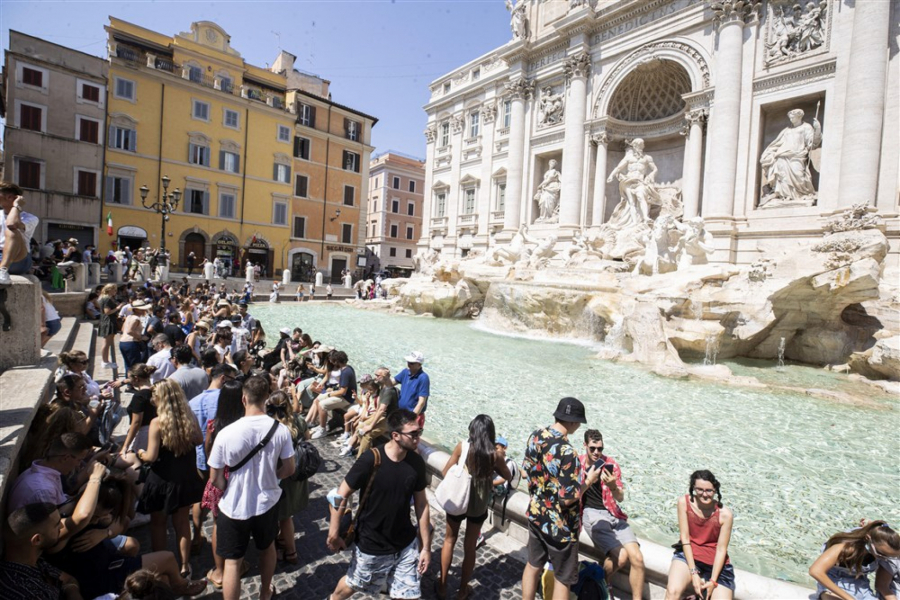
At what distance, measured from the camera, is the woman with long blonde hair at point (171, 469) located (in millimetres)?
2941

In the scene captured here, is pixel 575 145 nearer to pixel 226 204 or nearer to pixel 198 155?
pixel 226 204

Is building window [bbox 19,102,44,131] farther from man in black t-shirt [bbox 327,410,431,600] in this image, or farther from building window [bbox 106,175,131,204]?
man in black t-shirt [bbox 327,410,431,600]

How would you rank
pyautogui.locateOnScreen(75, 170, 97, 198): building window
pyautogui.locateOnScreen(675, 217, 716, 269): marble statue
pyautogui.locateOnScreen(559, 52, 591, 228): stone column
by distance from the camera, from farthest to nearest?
1. pyautogui.locateOnScreen(75, 170, 97, 198): building window
2. pyautogui.locateOnScreen(559, 52, 591, 228): stone column
3. pyautogui.locateOnScreen(675, 217, 716, 269): marble statue

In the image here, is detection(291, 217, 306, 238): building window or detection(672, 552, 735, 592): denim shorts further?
detection(291, 217, 306, 238): building window

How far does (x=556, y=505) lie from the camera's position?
8.98ft

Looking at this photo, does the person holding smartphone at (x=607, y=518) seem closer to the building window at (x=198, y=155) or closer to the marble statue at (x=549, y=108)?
the marble statue at (x=549, y=108)

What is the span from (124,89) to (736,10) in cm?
3064

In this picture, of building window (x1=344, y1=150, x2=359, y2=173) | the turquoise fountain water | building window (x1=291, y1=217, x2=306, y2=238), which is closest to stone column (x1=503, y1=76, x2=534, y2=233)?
the turquoise fountain water

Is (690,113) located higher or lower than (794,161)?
higher

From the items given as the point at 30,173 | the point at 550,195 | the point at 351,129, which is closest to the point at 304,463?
the point at 550,195

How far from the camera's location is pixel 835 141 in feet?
48.6

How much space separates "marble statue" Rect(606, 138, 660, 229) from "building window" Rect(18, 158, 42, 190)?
28252 mm

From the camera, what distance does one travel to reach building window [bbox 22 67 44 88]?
74.1ft

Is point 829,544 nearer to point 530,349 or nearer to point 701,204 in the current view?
point 530,349
